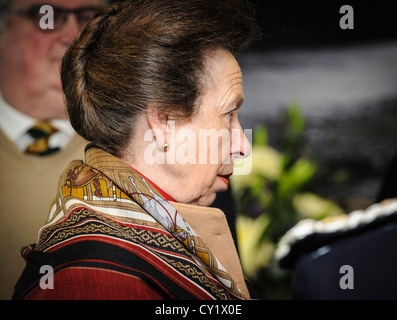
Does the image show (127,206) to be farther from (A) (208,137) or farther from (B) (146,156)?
(A) (208,137)

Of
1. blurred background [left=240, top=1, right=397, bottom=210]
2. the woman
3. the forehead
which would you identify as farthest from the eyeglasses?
blurred background [left=240, top=1, right=397, bottom=210]

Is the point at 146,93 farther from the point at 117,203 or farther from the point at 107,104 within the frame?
the point at 117,203

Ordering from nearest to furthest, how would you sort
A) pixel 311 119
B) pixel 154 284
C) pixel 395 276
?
1. pixel 154 284
2. pixel 395 276
3. pixel 311 119

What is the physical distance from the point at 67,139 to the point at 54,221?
2.84 ft

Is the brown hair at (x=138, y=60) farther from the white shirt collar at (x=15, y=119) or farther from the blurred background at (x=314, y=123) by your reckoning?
the blurred background at (x=314, y=123)

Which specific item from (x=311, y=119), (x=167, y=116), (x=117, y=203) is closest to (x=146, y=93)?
(x=167, y=116)

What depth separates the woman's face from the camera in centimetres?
103

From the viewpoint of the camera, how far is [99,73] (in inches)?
39.5

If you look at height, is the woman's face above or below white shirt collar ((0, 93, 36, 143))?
below

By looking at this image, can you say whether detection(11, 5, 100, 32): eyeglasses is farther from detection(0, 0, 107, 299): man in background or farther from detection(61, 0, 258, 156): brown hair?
detection(61, 0, 258, 156): brown hair

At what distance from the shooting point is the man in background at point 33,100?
1.65 m

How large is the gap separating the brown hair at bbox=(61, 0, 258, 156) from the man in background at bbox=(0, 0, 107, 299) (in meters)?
0.60

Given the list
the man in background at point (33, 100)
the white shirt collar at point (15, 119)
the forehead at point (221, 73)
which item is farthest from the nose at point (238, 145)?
the white shirt collar at point (15, 119)

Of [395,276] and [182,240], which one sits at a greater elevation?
[182,240]
